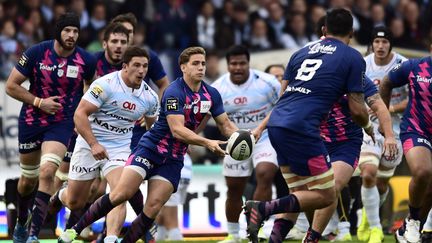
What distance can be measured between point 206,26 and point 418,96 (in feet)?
32.3

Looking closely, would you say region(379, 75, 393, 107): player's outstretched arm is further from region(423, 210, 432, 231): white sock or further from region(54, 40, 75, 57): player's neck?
region(54, 40, 75, 57): player's neck

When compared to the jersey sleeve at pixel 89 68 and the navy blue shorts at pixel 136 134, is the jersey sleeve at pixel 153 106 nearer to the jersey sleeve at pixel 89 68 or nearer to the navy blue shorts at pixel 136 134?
the navy blue shorts at pixel 136 134

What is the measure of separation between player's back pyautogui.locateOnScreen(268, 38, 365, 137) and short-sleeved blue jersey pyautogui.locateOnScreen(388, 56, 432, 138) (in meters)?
2.15

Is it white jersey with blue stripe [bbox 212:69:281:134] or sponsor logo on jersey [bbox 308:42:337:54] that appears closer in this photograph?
sponsor logo on jersey [bbox 308:42:337:54]

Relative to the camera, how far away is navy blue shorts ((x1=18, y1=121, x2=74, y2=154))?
1578 centimetres

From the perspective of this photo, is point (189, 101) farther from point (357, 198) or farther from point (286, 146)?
point (357, 198)

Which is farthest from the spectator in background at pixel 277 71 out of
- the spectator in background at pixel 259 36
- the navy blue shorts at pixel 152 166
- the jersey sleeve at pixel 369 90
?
the spectator in background at pixel 259 36

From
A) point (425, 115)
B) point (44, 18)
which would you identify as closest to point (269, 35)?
point (44, 18)

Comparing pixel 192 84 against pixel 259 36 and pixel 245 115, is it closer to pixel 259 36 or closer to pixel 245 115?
pixel 245 115

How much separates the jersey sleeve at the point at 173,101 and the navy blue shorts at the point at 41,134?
2344mm

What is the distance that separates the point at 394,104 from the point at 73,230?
17.8ft

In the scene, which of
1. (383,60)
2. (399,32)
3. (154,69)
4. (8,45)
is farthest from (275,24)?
(154,69)

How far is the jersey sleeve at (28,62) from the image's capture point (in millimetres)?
15805

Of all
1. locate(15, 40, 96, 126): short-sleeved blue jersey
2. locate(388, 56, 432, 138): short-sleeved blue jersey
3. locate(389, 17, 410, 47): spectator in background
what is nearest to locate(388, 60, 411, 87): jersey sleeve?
locate(388, 56, 432, 138): short-sleeved blue jersey
